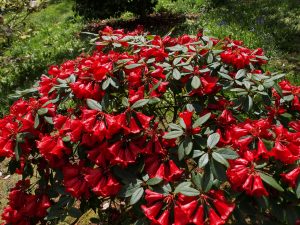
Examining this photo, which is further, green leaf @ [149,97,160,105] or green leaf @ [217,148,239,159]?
green leaf @ [149,97,160,105]

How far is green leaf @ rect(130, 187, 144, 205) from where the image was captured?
2.11 m

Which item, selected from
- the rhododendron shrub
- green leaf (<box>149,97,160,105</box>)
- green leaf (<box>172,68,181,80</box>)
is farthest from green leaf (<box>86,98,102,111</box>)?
green leaf (<box>172,68,181,80</box>)

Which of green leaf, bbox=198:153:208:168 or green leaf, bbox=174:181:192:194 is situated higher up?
green leaf, bbox=198:153:208:168

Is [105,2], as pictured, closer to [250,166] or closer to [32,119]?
[32,119]

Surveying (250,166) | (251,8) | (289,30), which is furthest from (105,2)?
(250,166)

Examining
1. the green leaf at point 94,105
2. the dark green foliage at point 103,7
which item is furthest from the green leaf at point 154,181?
the dark green foliage at point 103,7

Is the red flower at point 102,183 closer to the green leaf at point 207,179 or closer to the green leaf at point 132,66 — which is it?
the green leaf at point 207,179

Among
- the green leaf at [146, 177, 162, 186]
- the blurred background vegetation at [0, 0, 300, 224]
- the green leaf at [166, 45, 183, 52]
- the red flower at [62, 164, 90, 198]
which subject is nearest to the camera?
the green leaf at [146, 177, 162, 186]

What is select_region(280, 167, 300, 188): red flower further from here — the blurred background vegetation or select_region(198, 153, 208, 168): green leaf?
the blurred background vegetation

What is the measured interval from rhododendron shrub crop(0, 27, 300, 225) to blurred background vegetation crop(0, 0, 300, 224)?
91.5 inches

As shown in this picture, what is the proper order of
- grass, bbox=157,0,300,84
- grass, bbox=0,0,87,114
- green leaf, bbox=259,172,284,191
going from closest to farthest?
green leaf, bbox=259,172,284,191 → grass, bbox=157,0,300,84 → grass, bbox=0,0,87,114

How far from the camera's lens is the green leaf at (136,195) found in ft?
6.93

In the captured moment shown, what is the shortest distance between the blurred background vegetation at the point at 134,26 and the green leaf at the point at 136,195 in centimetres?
285

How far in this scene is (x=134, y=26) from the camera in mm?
9938
